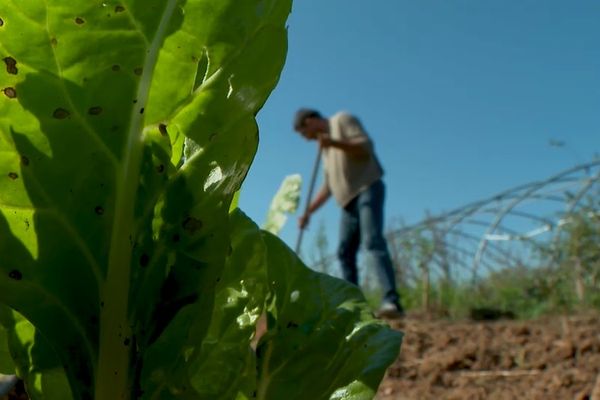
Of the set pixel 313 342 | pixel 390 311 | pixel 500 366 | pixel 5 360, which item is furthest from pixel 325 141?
pixel 5 360

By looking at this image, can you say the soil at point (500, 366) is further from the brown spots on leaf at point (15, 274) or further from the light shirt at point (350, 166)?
the brown spots on leaf at point (15, 274)

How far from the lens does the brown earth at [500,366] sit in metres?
3.19

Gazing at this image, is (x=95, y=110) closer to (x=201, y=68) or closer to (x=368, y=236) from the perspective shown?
(x=201, y=68)

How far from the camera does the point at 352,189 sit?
688 cm

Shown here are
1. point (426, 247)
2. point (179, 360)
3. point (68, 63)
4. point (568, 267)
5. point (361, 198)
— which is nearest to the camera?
point (68, 63)

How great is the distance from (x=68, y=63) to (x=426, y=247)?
33.4ft

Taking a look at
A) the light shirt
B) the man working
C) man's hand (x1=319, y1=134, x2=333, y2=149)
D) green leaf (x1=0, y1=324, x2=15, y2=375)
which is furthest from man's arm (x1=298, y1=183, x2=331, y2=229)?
green leaf (x1=0, y1=324, x2=15, y2=375)

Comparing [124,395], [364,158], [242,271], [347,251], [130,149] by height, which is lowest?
[124,395]

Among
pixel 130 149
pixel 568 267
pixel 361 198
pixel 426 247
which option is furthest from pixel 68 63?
pixel 426 247

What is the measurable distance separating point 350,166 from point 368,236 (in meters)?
0.69

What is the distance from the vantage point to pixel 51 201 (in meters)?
0.88

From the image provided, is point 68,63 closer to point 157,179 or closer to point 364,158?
point 157,179

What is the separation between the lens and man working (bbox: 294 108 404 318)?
6.44m

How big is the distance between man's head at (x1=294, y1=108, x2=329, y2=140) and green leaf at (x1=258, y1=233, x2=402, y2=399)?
5.82 metres
